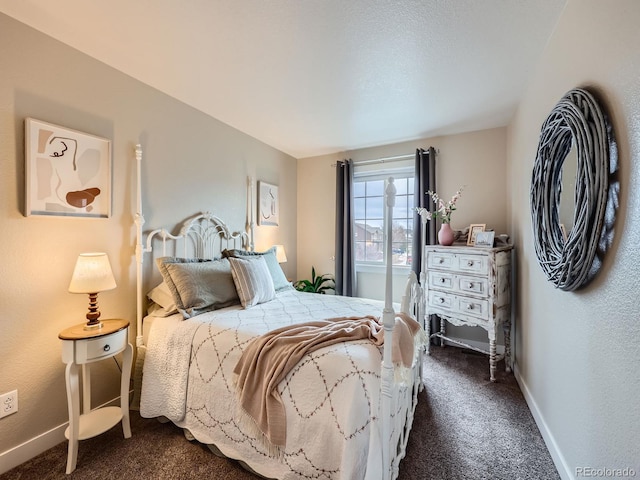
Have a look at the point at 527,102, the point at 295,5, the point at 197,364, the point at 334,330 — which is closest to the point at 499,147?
the point at 527,102

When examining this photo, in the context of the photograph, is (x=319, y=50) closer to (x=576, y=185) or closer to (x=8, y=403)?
(x=576, y=185)

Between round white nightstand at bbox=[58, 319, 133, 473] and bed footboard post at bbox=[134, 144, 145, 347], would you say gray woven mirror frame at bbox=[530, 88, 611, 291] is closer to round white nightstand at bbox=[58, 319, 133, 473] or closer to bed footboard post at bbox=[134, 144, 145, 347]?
round white nightstand at bbox=[58, 319, 133, 473]

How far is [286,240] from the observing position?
4148 mm

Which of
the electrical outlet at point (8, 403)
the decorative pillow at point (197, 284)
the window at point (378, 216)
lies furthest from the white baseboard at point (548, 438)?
the electrical outlet at point (8, 403)

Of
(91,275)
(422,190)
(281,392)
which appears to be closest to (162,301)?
(91,275)

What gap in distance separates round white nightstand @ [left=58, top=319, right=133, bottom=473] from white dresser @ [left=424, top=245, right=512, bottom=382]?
2581mm

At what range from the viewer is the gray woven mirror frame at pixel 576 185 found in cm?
112

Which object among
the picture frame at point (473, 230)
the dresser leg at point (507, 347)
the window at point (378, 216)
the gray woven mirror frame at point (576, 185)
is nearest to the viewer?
the gray woven mirror frame at point (576, 185)

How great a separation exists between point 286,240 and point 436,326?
229cm

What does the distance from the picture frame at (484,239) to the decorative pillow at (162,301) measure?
2819mm

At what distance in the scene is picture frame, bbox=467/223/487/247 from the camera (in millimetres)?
3012

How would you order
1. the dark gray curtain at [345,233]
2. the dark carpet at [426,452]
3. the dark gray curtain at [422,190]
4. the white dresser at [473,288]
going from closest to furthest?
the dark carpet at [426,452] → the white dresser at [473,288] → the dark gray curtain at [422,190] → the dark gray curtain at [345,233]

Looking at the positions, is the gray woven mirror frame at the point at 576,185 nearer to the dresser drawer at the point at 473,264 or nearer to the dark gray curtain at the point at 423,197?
the dresser drawer at the point at 473,264

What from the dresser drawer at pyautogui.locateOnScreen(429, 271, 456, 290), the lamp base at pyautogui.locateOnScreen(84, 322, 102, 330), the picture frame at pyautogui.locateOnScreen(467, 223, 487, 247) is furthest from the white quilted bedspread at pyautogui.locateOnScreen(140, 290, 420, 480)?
the picture frame at pyautogui.locateOnScreen(467, 223, 487, 247)
